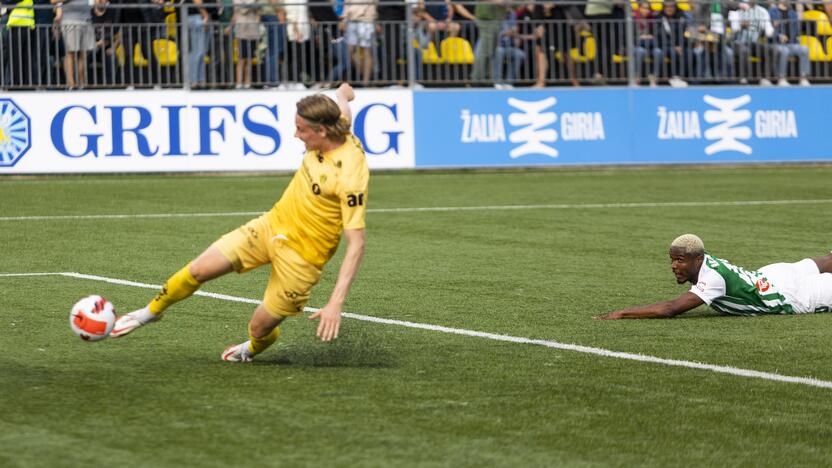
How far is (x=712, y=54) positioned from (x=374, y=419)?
19.1 meters

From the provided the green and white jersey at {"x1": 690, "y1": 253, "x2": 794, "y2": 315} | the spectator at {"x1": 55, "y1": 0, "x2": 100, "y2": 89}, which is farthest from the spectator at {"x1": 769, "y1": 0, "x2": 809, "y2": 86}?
the green and white jersey at {"x1": 690, "y1": 253, "x2": 794, "y2": 315}

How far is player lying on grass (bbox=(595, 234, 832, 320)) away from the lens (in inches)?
388

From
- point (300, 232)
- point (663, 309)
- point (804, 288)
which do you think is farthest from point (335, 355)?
point (804, 288)

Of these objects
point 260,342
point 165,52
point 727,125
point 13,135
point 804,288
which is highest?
point 165,52

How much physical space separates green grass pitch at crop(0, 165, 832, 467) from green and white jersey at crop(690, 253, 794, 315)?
0.56 ft

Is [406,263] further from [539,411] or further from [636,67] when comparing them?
[636,67]

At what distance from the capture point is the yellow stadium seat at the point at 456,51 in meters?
23.7

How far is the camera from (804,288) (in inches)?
409

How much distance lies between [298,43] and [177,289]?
15.8m

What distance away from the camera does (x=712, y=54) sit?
24.7m

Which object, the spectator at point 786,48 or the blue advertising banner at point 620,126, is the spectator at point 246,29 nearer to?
the blue advertising banner at point 620,126

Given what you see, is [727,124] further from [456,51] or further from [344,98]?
[344,98]

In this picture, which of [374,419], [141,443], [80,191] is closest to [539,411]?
[374,419]

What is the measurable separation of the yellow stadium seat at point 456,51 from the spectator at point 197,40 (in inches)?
151
